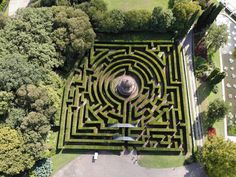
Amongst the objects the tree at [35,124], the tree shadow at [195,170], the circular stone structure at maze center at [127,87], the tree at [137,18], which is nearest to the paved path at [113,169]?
the tree shadow at [195,170]

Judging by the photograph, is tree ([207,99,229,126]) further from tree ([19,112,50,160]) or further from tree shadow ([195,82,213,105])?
tree ([19,112,50,160])

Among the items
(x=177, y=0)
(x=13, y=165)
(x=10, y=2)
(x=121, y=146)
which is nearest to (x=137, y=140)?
(x=121, y=146)

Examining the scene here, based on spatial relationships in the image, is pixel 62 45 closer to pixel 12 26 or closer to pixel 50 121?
pixel 12 26

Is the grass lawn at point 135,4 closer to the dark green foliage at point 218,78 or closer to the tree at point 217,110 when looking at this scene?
the dark green foliage at point 218,78

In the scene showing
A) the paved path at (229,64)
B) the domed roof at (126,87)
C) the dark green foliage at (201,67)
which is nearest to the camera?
the domed roof at (126,87)

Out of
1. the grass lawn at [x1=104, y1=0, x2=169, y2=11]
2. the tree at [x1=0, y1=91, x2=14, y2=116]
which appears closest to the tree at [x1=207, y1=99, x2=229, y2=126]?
the grass lawn at [x1=104, y1=0, x2=169, y2=11]
